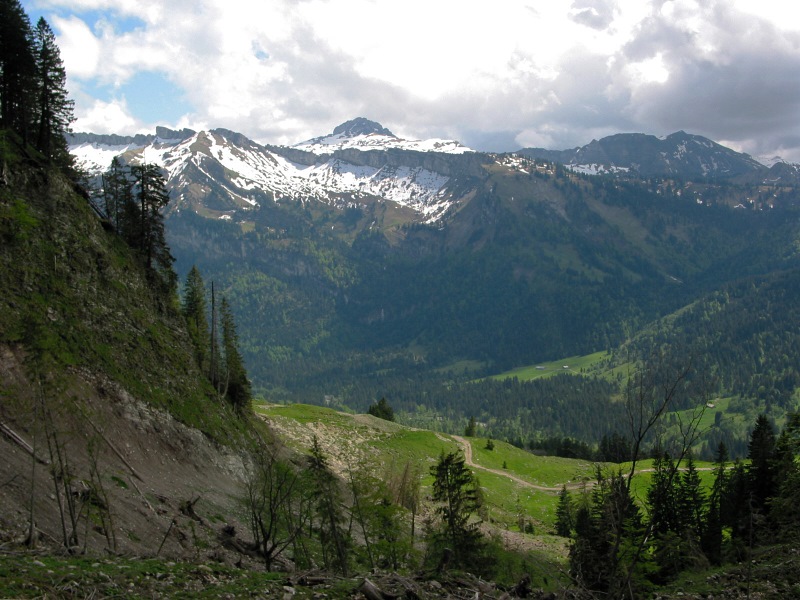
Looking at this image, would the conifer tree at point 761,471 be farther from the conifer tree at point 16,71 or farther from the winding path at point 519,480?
the conifer tree at point 16,71

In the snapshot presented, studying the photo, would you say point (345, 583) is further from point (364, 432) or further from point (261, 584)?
point (364, 432)

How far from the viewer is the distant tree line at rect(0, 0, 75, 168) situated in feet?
173

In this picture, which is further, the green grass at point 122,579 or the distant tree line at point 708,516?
the distant tree line at point 708,516

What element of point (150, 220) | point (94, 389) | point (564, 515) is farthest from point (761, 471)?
point (150, 220)

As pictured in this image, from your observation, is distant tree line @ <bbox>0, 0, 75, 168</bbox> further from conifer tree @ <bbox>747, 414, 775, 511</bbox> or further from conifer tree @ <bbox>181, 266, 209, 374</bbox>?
conifer tree @ <bbox>747, 414, 775, 511</bbox>

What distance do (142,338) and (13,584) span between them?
3889 centimetres

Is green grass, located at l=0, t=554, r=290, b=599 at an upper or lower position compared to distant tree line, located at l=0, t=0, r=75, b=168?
lower

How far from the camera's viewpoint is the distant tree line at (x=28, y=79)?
52.7 metres

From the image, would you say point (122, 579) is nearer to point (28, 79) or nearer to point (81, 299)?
point (81, 299)


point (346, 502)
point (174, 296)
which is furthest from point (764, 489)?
point (174, 296)

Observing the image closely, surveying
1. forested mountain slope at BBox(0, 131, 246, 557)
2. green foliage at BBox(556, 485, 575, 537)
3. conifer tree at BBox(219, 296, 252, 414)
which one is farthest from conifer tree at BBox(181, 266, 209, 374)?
green foliage at BBox(556, 485, 575, 537)

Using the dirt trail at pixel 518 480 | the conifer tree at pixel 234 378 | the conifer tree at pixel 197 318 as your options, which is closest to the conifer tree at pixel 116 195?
the conifer tree at pixel 197 318

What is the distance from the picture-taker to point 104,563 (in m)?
18.2

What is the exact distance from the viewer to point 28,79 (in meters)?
54.2
